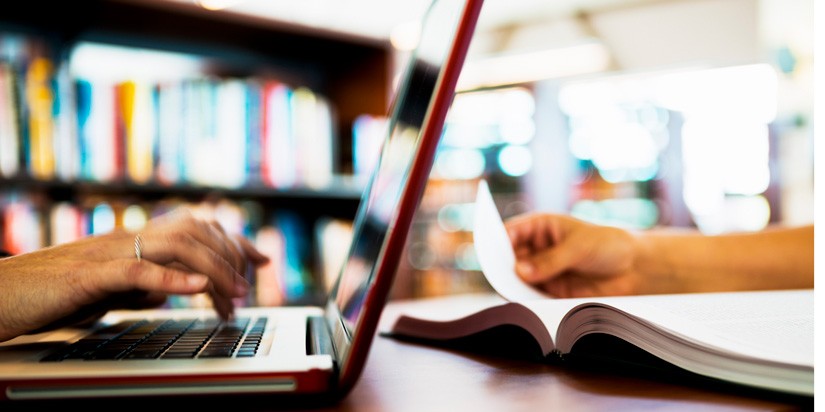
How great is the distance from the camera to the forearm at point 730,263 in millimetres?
866

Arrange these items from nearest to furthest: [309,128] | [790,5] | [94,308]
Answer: [94,308] → [309,128] → [790,5]

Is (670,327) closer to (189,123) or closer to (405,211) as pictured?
(405,211)

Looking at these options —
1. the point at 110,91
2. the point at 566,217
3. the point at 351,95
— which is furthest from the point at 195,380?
the point at 351,95

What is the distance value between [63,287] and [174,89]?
140cm

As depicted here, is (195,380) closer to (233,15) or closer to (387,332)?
(387,332)

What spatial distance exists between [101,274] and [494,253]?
37 centimetres

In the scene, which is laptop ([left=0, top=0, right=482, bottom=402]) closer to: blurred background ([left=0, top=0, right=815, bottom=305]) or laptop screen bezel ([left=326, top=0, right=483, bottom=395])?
laptop screen bezel ([left=326, top=0, right=483, bottom=395])

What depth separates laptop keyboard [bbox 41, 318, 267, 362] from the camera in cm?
48

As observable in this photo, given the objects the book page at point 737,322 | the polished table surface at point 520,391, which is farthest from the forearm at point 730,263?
the polished table surface at point 520,391

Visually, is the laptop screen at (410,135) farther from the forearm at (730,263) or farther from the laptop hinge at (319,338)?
the forearm at (730,263)

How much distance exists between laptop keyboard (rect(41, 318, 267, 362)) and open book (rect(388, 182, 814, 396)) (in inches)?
7.7

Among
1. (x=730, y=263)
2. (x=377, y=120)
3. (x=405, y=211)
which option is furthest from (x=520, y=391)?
(x=377, y=120)

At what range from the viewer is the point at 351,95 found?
7.73 feet

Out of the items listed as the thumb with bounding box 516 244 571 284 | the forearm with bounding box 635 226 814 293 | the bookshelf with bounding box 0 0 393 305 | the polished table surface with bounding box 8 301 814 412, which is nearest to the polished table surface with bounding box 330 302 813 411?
the polished table surface with bounding box 8 301 814 412
